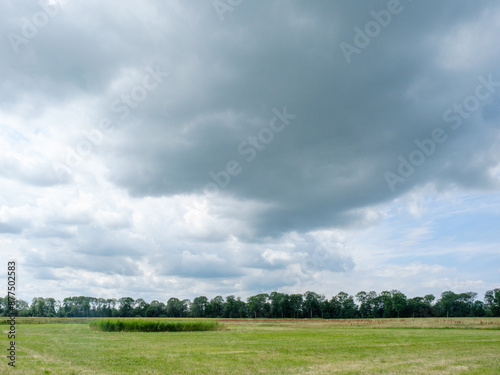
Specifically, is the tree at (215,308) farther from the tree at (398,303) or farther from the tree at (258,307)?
the tree at (398,303)

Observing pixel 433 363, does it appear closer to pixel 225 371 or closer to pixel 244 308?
pixel 225 371

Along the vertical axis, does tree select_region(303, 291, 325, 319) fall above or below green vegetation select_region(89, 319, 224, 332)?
below

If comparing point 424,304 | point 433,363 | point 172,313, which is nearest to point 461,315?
point 424,304

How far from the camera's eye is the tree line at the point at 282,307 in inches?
6471

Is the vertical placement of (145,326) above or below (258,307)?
above

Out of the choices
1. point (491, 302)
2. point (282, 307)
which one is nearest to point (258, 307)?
point (282, 307)

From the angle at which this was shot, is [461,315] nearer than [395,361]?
No

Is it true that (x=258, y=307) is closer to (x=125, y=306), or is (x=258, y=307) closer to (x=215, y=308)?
(x=215, y=308)

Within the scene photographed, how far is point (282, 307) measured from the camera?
559 ft

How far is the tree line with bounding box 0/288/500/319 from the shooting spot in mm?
164375

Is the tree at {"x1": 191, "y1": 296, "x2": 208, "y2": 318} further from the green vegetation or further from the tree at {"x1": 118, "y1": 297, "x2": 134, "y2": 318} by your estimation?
the green vegetation

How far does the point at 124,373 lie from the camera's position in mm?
17375

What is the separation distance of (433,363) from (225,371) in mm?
11936

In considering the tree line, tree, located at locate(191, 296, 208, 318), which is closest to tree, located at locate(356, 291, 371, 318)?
the tree line
